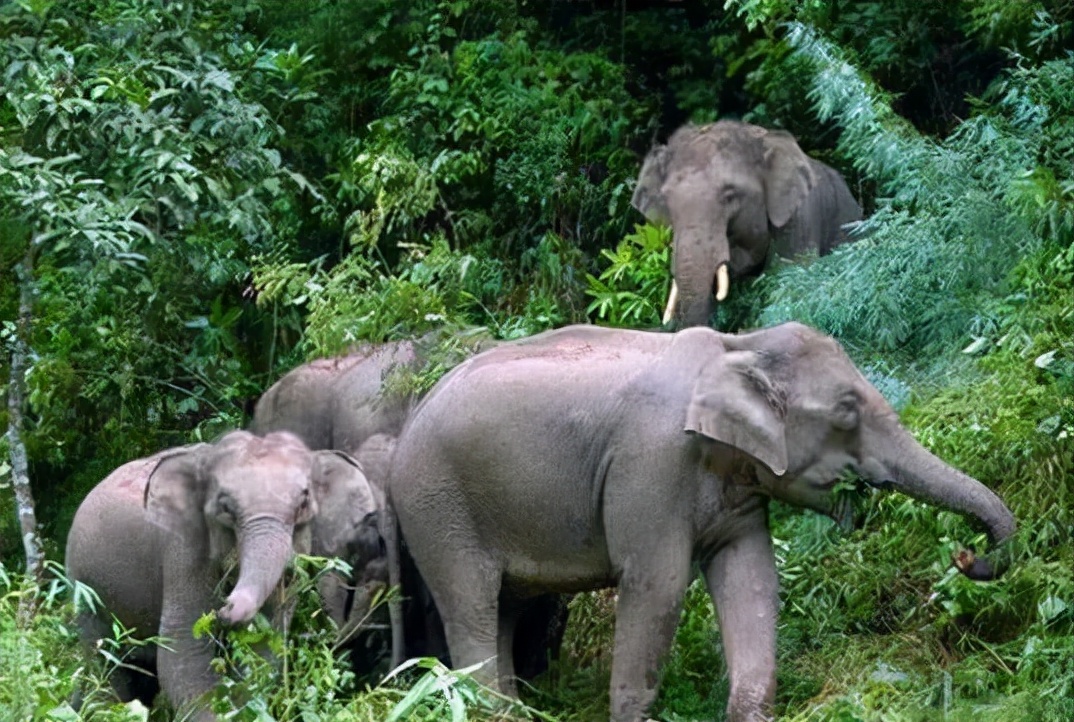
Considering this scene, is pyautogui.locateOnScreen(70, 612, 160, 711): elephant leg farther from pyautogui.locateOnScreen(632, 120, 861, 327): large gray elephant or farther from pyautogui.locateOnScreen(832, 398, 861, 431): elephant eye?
pyautogui.locateOnScreen(632, 120, 861, 327): large gray elephant

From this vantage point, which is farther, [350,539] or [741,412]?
[350,539]

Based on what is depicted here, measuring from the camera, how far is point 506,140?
12500mm

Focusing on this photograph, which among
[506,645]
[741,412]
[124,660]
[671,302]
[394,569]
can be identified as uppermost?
[741,412]

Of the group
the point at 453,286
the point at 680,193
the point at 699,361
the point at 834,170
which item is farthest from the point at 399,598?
the point at 834,170

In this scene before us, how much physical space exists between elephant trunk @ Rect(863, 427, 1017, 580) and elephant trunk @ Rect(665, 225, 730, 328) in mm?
2661

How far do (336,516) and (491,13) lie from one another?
14.8ft

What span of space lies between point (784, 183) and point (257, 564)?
14.5 ft

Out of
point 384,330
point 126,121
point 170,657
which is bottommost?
point 170,657

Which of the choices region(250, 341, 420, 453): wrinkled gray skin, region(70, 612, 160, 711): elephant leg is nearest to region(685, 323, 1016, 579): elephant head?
region(250, 341, 420, 453): wrinkled gray skin

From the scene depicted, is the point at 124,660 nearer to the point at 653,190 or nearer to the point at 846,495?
the point at 846,495

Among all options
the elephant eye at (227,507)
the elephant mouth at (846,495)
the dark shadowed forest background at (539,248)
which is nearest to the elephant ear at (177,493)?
the elephant eye at (227,507)

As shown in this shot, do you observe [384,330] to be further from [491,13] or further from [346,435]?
[491,13]

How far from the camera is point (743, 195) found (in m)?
12.0

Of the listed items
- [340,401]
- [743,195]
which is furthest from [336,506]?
[743,195]
